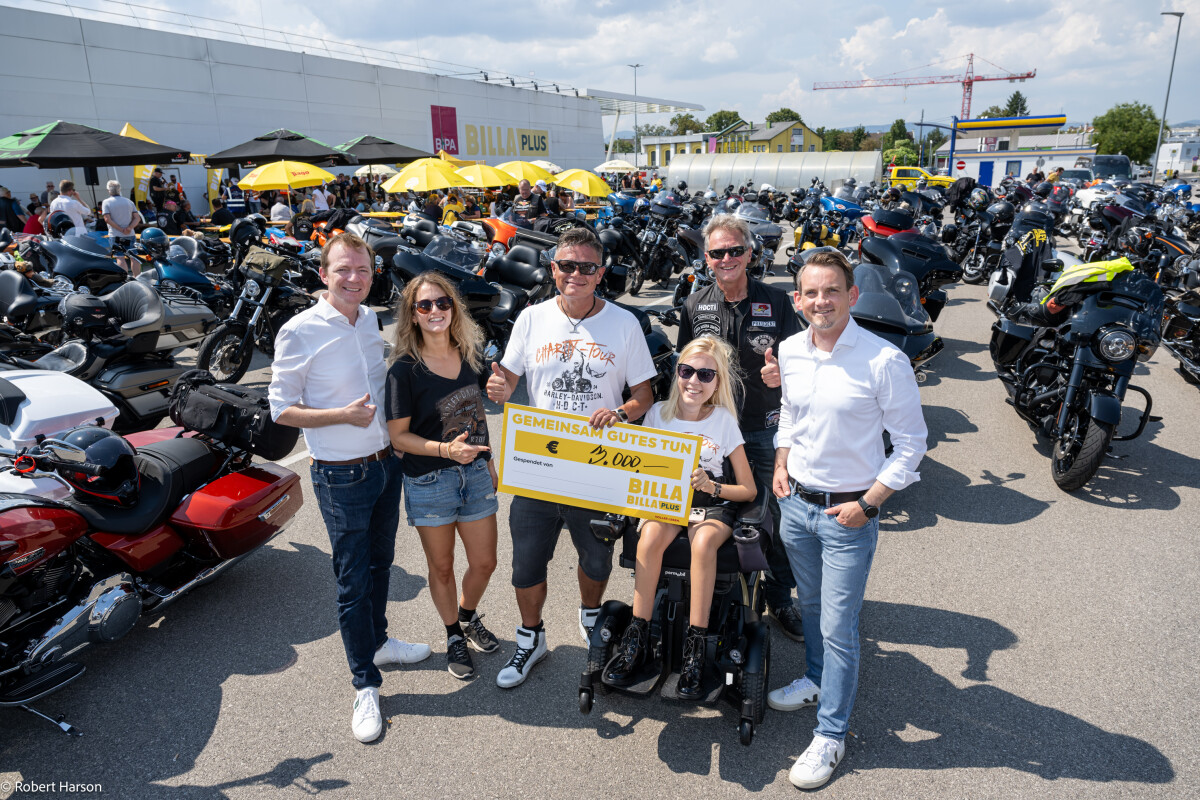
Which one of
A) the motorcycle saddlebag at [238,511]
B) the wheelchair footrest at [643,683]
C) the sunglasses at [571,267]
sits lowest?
the wheelchair footrest at [643,683]

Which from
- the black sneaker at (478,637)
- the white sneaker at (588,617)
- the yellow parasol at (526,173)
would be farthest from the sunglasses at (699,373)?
the yellow parasol at (526,173)

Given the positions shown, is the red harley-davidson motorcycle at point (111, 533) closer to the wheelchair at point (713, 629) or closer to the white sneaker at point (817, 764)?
the wheelchair at point (713, 629)

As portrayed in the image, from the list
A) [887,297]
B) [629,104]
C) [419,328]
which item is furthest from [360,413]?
[629,104]

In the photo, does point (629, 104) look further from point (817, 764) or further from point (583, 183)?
point (817, 764)

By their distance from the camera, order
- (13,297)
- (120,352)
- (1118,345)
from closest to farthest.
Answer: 1. (1118,345)
2. (120,352)
3. (13,297)

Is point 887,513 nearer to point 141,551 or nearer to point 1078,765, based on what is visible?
point 1078,765

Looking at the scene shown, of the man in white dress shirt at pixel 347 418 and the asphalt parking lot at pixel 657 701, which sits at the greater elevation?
the man in white dress shirt at pixel 347 418

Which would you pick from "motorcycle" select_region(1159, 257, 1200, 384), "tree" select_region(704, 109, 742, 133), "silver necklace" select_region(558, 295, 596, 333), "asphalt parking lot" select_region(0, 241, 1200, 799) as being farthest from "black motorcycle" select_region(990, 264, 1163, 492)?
"tree" select_region(704, 109, 742, 133)

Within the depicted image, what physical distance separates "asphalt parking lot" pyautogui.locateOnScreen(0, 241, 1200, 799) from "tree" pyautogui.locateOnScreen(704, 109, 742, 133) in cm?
11118

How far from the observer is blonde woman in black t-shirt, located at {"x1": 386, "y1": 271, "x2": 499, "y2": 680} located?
2.85m

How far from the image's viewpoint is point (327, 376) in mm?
2805

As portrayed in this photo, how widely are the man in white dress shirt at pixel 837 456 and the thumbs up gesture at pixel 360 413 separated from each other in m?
1.63

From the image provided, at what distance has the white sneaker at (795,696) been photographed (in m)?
3.03

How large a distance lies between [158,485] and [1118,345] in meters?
6.11
